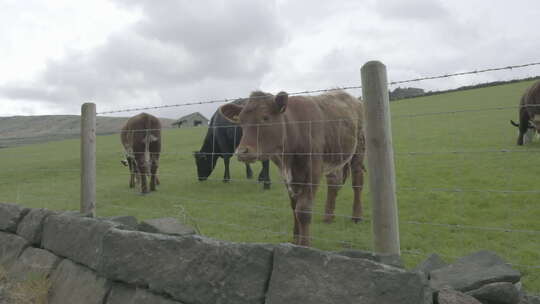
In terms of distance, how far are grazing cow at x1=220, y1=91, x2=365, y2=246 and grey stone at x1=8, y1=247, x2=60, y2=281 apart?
2462 millimetres

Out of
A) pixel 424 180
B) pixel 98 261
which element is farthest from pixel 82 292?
pixel 424 180

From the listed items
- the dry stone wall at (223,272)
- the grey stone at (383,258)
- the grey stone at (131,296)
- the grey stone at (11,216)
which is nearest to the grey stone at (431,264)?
the dry stone wall at (223,272)

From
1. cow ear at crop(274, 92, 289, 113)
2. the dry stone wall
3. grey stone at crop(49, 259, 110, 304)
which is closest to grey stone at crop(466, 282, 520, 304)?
the dry stone wall

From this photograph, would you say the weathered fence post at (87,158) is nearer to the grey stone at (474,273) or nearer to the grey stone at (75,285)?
the grey stone at (75,285)

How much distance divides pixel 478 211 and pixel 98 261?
581cm

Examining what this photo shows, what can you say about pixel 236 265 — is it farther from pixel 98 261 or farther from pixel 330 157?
pixel 330 157

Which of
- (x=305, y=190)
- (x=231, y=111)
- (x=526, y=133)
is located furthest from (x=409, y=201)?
(x=526, y=133)

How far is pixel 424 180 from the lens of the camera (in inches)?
384

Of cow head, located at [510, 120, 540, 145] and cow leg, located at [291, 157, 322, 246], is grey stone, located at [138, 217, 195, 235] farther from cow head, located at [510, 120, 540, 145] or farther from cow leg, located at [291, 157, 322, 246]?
cow head, located at [510, 120, 540, 145]

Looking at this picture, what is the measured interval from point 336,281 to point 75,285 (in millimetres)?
2893

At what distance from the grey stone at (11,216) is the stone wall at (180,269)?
202mm

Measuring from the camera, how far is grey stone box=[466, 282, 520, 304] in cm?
240

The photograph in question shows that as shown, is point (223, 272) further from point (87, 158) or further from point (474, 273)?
point (87, 158)

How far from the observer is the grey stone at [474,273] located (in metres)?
2.61
